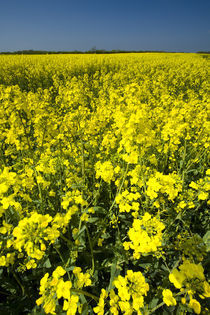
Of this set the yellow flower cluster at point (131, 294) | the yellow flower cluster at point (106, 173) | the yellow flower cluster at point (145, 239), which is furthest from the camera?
the yellow flower cluster at point (106, 173)

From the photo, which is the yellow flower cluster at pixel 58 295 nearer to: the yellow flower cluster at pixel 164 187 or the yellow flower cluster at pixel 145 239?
the yellow flower cluster at pixel 145 239

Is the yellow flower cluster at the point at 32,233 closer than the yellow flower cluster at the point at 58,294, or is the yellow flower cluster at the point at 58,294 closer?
the yellow flower cluster at the point at 58,294

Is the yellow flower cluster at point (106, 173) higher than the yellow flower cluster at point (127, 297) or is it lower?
higher

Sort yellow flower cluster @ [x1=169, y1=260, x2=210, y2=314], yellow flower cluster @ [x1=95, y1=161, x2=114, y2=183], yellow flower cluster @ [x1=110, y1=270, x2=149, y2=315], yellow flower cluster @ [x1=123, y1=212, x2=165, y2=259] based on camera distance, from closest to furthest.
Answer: yellow flower cluster @ [x1=169, y1=260, x2=210, y2=314]
yellow flower cluster @ [x1=110, y1=270, x2=149, y2=315]
yellow flower cluster @ [x1=123, y1=212, x2=165, y2=259]
yellow flower cluster @ [x1=95, y1=161, x2=114, y2=183]

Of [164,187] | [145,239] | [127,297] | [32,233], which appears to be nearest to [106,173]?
[164,187]

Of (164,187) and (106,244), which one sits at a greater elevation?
(164,187)

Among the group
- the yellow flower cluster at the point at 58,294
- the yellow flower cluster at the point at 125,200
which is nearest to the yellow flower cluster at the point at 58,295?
the yellow flower cluster at the point at 58,294

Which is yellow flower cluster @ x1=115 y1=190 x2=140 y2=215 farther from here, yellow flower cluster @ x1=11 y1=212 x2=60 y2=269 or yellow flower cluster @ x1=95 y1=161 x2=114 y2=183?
yellow flower cluster @ x1=11 y1=212 x2=60 y2=269

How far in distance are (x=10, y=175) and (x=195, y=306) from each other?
67.1 inches

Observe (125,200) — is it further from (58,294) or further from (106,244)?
(58,294)

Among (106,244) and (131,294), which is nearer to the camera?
(131,294)

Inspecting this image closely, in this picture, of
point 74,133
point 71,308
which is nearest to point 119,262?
point 71,308

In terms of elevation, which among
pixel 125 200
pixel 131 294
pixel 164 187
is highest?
pixel 164 187

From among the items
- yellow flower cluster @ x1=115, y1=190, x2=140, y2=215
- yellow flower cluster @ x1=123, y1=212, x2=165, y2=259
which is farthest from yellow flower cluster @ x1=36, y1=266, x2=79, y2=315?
yellow flower cluster @ x1=115, y1=190, x2=140, y2=215
